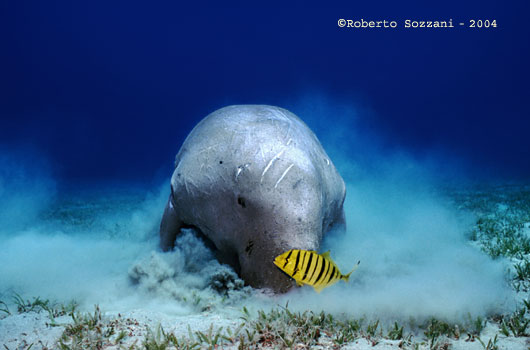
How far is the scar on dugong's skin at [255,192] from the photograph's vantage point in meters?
2.81

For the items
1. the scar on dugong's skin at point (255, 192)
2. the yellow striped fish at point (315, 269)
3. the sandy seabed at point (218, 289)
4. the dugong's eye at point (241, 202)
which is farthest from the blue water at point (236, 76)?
the yellow striped fish at point (315, 269)

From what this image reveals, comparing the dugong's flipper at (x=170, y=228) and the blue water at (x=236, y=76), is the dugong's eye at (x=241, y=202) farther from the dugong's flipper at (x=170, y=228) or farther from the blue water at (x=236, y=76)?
the blue water at (x=236, y=76)

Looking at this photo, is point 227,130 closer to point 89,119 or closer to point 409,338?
point 409,338

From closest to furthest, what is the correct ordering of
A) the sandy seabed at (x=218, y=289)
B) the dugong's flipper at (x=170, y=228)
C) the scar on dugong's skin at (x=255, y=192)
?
the sandy seabed at (x=218, y=289)
the scar on dugong's skin at (x=255, y=192)
the dugong's flipper at (x=170, y=228)

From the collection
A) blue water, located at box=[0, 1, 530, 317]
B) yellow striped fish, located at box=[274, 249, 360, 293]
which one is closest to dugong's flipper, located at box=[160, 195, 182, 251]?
yellow striped fish, located at box=[274, 249, 360, 293]

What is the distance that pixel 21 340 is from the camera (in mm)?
2244

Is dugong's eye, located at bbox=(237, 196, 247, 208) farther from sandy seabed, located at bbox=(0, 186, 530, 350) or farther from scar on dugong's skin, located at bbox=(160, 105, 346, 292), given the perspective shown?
sandy seabed, located at bbox=(0, 186, 530, 350)

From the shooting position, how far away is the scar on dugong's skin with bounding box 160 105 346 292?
9.21ft

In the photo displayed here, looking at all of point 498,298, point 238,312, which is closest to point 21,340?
point 238,312

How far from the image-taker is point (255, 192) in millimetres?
2977

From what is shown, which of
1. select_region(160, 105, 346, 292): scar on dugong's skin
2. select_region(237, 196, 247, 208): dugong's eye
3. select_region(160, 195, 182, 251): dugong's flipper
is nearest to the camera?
select_region(160, 105, 346, 292): scar on dugong's skin

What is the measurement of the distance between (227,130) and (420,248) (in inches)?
112

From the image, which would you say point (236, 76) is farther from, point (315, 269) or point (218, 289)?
point (315, 269)

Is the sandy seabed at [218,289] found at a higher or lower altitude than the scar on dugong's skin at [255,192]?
lower
